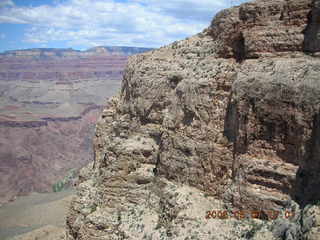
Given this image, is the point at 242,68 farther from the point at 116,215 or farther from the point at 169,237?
the point at 116,215

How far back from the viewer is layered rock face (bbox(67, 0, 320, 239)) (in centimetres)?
1712

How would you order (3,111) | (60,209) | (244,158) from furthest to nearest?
(3,111)
(60,209)
(244,158)

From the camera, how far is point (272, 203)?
17.5 m

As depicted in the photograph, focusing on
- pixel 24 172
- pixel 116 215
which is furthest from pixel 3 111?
pixel 116 215

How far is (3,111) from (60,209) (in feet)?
463
